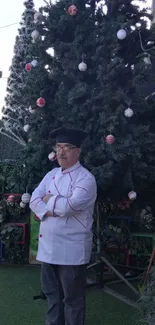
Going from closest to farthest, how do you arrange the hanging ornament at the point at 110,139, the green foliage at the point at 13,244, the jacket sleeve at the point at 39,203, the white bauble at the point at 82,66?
the jacket sleeve at the point at 39,203 < the hanging ornament at the point at 110,139 < the white bauble at the point at 82,66 < the green foliage at the point at 13,244

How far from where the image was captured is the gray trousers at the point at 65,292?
284 cm

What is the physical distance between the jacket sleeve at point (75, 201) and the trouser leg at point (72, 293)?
1.34ft

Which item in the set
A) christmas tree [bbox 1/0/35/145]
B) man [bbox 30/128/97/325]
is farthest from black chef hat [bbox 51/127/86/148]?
christmas tree [bbox 1/0/35/145]

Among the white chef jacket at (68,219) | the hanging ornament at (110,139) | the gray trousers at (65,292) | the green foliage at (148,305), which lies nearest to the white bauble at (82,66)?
the hanging ornament at (110,139)

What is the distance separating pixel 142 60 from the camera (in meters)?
3.70

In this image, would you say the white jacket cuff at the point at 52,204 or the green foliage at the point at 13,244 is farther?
the green foliage at the point at 13,244

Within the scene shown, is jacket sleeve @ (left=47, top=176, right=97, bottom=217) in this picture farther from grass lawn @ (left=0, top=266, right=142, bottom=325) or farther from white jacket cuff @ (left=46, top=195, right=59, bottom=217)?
grass lawn @ (left=0, top=266, right=142, bottom=325)

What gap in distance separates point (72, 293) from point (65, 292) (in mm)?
51

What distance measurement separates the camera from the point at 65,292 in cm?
286

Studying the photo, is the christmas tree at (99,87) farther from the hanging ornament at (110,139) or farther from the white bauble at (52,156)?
the white bauble at (52,156)

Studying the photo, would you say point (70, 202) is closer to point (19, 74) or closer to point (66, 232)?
point (66, 232)

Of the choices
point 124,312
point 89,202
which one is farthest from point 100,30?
point 124,312

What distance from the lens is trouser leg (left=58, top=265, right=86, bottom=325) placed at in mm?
2830

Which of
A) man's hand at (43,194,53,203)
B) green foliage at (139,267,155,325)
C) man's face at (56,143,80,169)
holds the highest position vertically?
man's face at (56,143,80,169)
